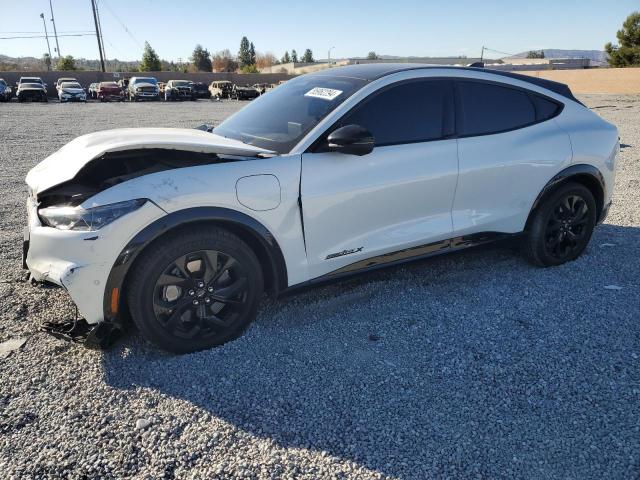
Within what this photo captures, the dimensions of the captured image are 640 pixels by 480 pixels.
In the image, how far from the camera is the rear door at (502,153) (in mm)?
3910

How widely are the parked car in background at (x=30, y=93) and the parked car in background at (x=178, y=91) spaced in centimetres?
840

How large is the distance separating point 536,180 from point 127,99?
40.3 metres

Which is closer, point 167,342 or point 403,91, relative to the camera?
point 167,342

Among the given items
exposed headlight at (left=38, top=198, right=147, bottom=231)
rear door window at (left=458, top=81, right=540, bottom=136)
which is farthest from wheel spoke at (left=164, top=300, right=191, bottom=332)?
rear door window at (left=458, top=81, right=540, bottom=136)

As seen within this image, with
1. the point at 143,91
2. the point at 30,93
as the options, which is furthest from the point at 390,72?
the point at 30,93

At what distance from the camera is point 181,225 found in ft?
9.70

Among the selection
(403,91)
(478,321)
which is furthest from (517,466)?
(403,91)

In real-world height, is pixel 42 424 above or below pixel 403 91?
below

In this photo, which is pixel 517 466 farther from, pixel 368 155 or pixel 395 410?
pixel 368 155

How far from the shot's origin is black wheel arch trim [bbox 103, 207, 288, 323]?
2.84 meters

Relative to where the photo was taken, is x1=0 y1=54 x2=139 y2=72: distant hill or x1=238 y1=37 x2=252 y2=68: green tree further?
x1=238 y1=37 x2=252 y2=68: green tree

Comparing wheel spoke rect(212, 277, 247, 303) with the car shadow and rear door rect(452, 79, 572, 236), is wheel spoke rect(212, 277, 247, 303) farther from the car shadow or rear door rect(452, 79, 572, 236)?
rear door rect(452, 79, 572, 236)

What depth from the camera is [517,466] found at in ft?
7.57

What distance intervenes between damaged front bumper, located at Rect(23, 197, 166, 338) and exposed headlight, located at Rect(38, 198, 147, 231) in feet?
0.09
